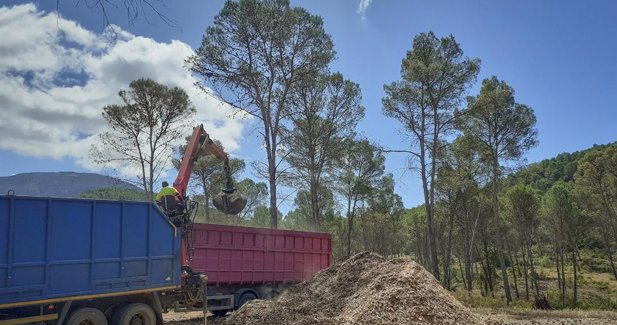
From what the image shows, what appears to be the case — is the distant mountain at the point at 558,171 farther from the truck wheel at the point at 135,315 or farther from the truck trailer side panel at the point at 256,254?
the truck wheel at the point at 135,315

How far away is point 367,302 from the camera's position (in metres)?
9.34

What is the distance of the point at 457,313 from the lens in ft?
30.9

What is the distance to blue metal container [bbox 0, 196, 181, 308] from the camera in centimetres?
731

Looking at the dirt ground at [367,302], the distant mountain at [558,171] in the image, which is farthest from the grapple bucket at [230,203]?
the distant mountain at [558,171]

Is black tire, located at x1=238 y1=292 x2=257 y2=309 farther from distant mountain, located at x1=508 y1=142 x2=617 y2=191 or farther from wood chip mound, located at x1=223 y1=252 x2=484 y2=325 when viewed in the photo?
distant mountain, located at x1=508 y1=142 x2=617 y2=191

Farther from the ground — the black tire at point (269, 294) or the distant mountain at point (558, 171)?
the distant mountain at point (558, 171)

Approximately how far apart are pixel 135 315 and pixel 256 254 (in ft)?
16.1

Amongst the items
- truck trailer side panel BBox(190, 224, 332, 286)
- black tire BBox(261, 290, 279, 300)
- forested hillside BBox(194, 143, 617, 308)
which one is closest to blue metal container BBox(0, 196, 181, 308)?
truck trailer side panel BBox(190, 224, 332, 286)

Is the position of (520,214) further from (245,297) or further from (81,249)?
(81,249)

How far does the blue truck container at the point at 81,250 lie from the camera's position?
24.0ft

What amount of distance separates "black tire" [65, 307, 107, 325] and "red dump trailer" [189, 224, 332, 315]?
290 cm

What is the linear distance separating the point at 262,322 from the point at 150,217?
2.99 m

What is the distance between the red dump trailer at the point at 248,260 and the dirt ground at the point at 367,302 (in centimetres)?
102

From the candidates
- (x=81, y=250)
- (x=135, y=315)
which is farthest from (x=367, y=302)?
(x=81, y=250)
